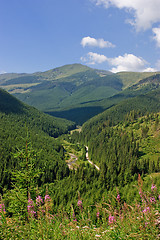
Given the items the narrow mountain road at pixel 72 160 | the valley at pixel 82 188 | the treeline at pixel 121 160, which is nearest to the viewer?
the valley at pixel 82 188

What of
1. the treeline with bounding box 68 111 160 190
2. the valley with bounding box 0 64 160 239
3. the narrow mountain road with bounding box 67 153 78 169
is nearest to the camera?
the valley with bounding box 0 64 160 239

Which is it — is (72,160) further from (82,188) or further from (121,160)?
(82,188)

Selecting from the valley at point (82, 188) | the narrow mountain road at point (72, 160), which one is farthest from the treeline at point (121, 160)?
the narrow mountain road at point (72, 160)

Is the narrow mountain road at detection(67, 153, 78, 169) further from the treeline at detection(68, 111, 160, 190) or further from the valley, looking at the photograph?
the treeline at detection(68, 111, 160, 190)

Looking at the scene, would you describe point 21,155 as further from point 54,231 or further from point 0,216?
point 54,231

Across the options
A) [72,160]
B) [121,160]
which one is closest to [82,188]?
[121,160]

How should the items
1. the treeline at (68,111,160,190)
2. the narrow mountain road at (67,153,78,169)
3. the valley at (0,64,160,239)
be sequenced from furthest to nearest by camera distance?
1. the narrow mountain road at (67,153,78,169)
2. the treeline at (68,111,160,190)
3. the valley at (0,64,160,239)

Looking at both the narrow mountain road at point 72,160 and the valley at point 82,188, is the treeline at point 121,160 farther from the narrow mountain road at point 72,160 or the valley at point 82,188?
the narrow mountain road at point 72,160

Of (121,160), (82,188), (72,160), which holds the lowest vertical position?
(72,160)

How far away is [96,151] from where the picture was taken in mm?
163875

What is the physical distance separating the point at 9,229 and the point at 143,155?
15803 centimetres

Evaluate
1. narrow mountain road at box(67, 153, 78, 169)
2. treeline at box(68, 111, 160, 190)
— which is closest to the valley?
treeline at box(68, 111, 160, 190)

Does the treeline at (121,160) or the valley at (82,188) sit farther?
the treeline at (121,160)

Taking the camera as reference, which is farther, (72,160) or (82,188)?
(72,160)
